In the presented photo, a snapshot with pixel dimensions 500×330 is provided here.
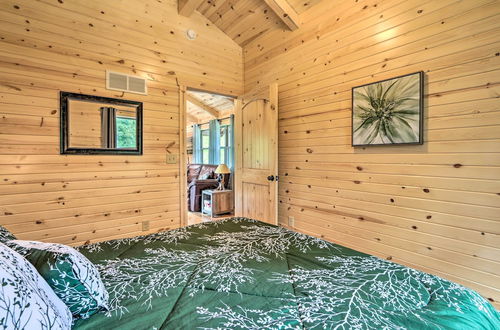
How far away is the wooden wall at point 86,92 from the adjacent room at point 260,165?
0.01 meters

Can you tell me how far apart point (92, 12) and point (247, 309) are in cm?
326

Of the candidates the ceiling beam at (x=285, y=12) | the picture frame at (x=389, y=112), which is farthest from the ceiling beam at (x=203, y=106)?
the picture frame at (x=389, y=112)

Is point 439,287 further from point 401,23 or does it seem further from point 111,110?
point 111,110

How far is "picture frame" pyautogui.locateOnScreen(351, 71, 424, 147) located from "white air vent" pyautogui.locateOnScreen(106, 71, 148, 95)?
2368 millimetres

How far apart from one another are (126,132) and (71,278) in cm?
238

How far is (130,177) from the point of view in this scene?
2.98 m

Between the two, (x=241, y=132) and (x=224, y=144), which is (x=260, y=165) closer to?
(x=241, y=132)

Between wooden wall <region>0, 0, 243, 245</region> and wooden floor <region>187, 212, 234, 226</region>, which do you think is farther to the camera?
wooden floor <region>187, 212, 234, 226</region>

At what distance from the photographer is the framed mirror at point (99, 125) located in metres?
2.58

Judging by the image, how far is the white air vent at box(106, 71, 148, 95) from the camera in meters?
2.81

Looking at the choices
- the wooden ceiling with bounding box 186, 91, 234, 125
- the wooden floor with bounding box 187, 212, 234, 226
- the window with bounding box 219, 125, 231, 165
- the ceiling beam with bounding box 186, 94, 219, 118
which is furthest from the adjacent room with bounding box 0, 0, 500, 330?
the ceiling beam with bounding box 186, 94, 219, 118

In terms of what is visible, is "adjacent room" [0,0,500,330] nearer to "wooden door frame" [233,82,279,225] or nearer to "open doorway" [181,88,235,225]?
"wooden door frame" [233,82,279,225]

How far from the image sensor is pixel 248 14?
3.32 meters

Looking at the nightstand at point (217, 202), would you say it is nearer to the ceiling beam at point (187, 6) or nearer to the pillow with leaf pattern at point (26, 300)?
the ceiling beam at point (187, 6)
